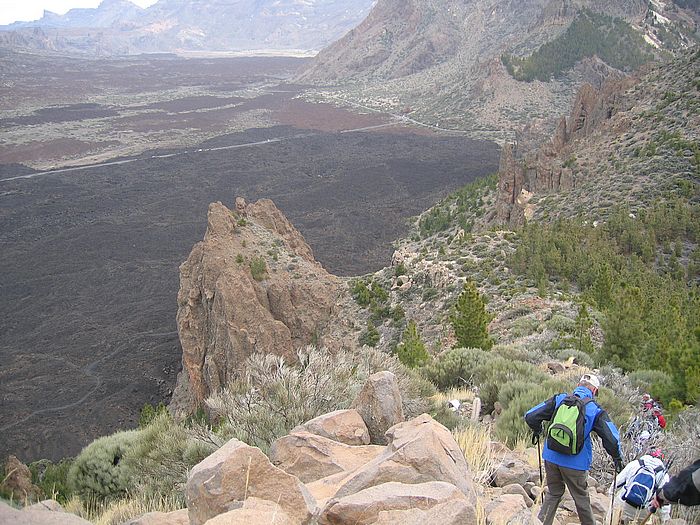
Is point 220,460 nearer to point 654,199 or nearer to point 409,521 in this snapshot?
point 409,521

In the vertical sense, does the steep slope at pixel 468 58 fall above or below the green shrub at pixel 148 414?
above

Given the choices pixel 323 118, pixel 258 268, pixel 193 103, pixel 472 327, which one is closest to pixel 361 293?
pixel 258 268

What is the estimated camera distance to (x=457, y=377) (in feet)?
32.8

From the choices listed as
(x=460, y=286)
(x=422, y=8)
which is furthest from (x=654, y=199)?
(x=422, y=8)

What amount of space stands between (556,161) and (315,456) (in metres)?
26.0

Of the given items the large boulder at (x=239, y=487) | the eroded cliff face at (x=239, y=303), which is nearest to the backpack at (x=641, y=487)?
the large boulder at (x=239, y=487)

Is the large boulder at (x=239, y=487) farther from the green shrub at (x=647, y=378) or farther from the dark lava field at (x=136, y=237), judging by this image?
the dark lava field at (x=136, y=237)

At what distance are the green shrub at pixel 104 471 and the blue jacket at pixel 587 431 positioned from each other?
493cm

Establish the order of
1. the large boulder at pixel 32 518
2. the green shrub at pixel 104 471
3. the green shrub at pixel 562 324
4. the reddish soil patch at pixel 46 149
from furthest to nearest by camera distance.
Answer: the reddish soil patch at pixel 46 149 → the green shrub at pixel 562 324 → the green shrub at pixel 104 471 → the large boulder at pixel 32 518

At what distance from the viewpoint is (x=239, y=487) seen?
3.94 m

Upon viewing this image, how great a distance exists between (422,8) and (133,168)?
78.5m

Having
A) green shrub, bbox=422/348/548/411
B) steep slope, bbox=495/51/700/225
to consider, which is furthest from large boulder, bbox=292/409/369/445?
steep slope, bbox=495/51/700/225

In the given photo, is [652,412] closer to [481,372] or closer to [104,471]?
[481,372]

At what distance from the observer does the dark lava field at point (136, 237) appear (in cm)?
2064
